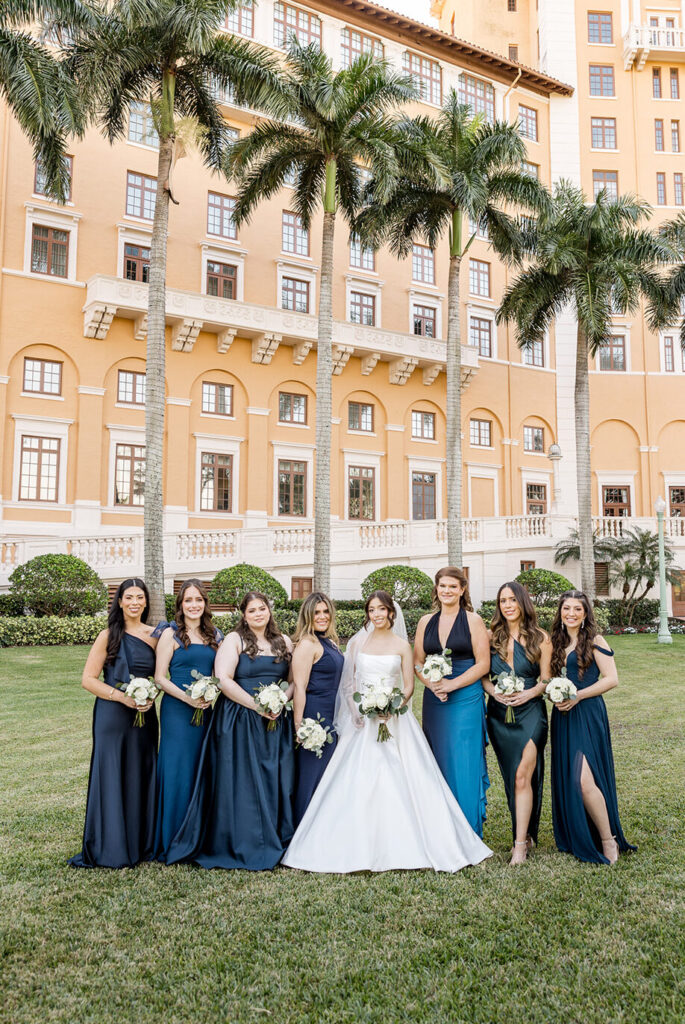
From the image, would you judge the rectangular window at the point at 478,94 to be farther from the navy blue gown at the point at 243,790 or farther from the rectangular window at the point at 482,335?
the navy blue gown at the point at 243,790

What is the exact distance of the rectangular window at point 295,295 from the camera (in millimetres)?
30375

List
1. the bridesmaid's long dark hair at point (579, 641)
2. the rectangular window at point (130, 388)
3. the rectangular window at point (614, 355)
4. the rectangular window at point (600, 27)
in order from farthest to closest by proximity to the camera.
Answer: the rectangular window at point (600, 27)
the rectangular window at point (614, 355)
the rectangular window at point (130, 388)
the bridesmaid's long dark hair at point (579, 641)

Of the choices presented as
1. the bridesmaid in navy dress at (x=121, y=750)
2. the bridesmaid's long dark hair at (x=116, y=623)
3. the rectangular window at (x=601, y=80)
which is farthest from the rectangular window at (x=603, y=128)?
the bridesmaid in navy dress at (x=121, y=750)

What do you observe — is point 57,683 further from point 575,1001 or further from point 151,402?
point 575,1001

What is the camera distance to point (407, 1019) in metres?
3.67

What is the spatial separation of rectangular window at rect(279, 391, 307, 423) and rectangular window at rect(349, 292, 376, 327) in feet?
13.5

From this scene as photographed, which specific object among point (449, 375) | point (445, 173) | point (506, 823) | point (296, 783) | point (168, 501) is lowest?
point (506, 823)

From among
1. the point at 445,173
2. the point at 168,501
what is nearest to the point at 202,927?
the point at 445,173

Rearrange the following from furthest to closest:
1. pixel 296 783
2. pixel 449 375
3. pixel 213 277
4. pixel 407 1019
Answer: pixel 213 277, pixel 449 375, pixel 296 783, pixel 407 1019

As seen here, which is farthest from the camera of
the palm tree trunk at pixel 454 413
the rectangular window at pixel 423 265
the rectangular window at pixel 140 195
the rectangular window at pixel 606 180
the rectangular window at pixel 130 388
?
the rectangular window at pixel 606 180

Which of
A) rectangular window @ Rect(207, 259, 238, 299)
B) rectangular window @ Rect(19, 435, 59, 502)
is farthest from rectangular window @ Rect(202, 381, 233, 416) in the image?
rectangular window @ Rect(19, 435, 59, 502)

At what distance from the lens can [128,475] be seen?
2619 cm

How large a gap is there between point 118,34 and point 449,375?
1136 centimetres

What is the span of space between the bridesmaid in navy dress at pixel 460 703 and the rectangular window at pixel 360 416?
987 inches
